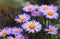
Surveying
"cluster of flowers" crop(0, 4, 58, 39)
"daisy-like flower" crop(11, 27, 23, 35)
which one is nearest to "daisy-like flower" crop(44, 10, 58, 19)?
"cluster of flowers" crop(0, 4, 58, 39)

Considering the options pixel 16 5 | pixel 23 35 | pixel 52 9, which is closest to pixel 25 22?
pixel 23 35

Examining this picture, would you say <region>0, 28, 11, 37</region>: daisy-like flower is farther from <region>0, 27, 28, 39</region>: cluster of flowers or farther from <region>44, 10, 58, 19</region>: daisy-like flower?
<region>44, 10, 58, 19</region>: daisy-like flower

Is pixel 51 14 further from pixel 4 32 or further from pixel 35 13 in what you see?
pixel 4 32

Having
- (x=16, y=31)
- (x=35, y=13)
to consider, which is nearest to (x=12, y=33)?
(x=16, y=31)

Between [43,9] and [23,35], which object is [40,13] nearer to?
[43,9]

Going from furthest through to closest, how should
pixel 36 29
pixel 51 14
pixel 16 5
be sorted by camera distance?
pixel 16 5 < pixel 51 14 < pixel 36 29

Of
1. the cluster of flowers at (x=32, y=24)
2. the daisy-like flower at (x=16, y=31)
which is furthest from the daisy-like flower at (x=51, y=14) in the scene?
the daisy-like flower at (x=16, y=31)

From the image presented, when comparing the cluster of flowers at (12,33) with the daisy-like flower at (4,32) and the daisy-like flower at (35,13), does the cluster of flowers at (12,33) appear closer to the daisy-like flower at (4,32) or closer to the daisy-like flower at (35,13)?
the daisy-like flower at (4,32)

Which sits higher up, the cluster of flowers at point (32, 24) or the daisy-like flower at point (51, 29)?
the cluster of flowers at point (32, 24)
